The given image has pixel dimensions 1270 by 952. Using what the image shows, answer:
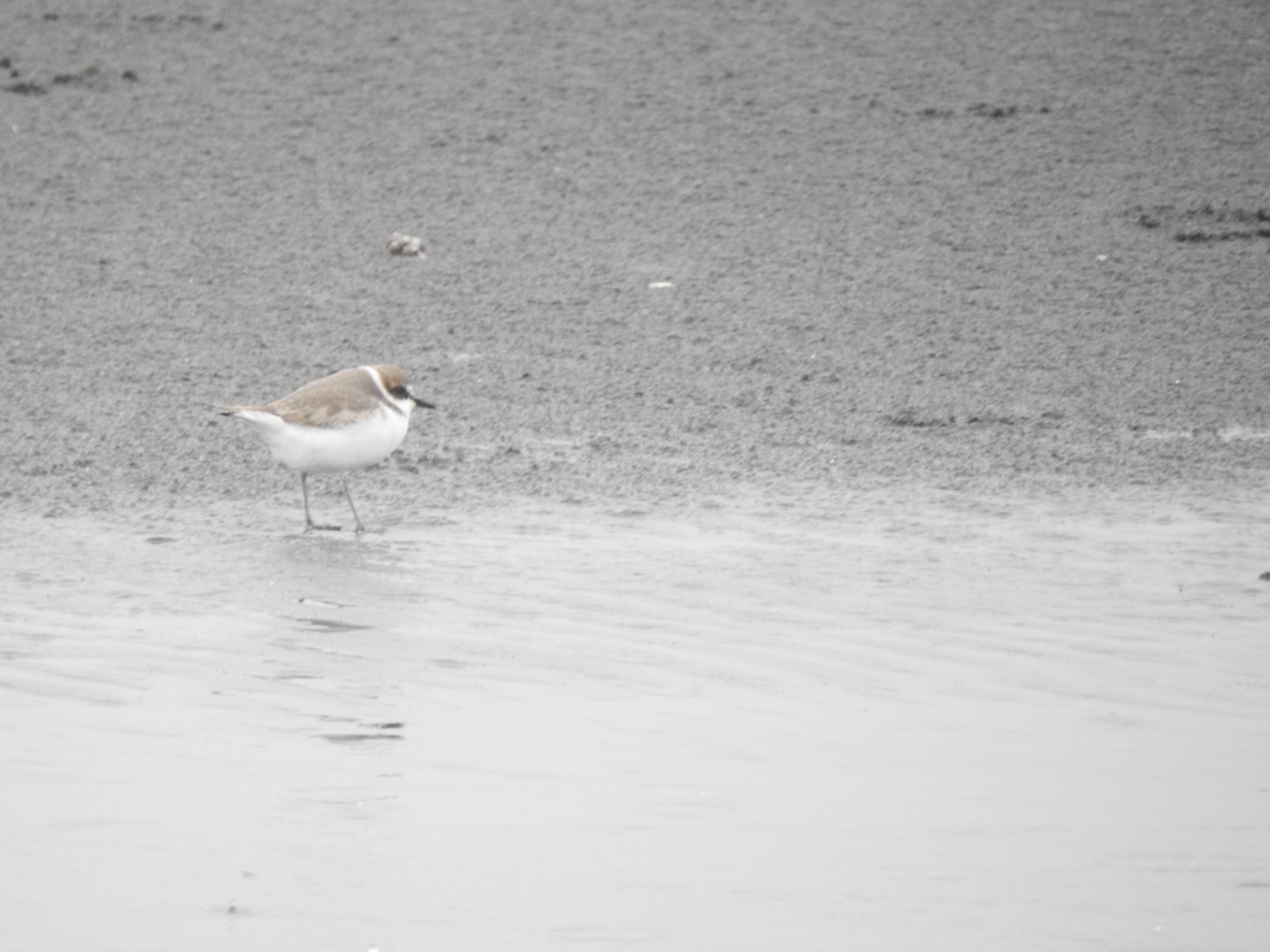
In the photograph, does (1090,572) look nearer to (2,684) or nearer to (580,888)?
(580,888)

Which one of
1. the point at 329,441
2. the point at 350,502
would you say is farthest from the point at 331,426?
the point at 350,502

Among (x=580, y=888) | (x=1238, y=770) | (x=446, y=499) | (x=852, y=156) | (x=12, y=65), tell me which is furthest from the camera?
(x=12, y=65)

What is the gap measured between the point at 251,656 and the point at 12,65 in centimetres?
841

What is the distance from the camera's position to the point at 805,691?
17.3ft

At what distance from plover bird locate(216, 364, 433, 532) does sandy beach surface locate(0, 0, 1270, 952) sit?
10.0 inches

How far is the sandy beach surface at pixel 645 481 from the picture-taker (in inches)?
167

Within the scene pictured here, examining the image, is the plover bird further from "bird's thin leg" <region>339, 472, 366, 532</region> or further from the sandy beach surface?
the sandy beach surface

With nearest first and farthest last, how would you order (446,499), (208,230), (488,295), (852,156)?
(446,499), (488,295), (208,230), (852,156)

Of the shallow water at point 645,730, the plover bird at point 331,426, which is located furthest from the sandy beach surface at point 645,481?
the plover bird at point 331,426

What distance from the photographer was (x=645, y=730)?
16.3ft

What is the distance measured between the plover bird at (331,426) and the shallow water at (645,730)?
332mm

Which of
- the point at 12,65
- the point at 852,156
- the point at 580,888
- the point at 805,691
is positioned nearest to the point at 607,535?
the point at 805,691

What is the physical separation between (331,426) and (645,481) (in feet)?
4.06

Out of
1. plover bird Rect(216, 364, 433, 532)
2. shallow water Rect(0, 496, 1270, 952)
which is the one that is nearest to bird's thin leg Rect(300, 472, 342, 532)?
plover bird Rect(216, 364, 433, 532)
